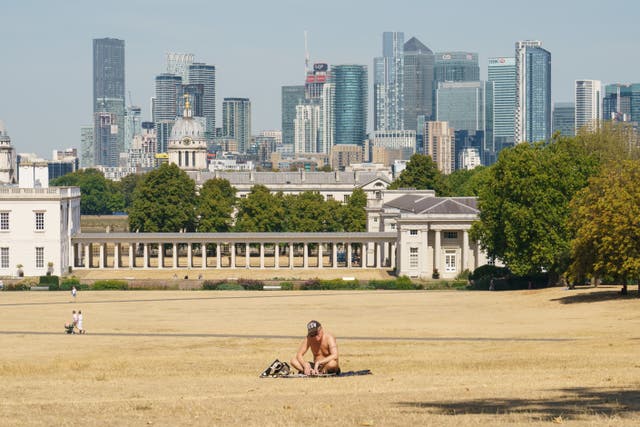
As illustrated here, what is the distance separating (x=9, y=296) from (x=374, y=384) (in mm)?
62521

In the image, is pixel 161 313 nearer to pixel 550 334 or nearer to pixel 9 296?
pixel 9 296

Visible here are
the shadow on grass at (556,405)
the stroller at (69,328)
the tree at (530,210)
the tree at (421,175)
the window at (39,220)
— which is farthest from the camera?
the tree at (421,175)

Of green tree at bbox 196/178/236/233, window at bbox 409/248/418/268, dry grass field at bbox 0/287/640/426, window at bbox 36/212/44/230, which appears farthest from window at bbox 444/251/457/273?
green tree at bbox 196/178/236/233

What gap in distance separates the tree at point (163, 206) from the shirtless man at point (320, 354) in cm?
10751

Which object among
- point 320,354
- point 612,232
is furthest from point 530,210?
point 320,354

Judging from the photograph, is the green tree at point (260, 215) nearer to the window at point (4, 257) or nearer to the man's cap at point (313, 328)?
the window at point (4, 257)

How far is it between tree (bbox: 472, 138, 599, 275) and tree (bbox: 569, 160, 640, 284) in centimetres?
1239

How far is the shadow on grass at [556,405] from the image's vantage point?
2769 cm

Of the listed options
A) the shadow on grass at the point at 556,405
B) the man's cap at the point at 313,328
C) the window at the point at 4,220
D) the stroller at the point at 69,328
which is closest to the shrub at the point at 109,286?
the window at the point at 4,220

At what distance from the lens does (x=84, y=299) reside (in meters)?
89.4

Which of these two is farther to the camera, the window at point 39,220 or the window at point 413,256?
the window at point 39,220

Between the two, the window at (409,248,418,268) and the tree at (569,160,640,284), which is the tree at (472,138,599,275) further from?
the window at (409,248,418,268)

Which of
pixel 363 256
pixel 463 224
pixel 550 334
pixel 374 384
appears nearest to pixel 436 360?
pixel 374 384

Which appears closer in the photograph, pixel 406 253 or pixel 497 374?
pixel 497 374
